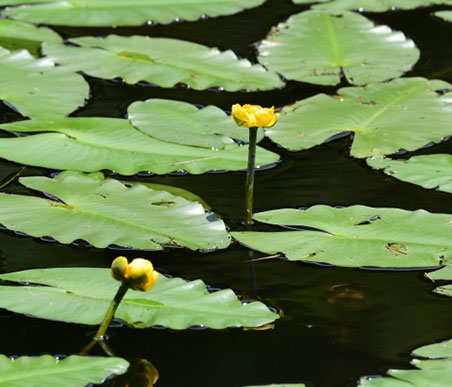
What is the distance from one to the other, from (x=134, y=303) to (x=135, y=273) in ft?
0.58

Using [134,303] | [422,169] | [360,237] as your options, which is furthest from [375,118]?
[134,303]

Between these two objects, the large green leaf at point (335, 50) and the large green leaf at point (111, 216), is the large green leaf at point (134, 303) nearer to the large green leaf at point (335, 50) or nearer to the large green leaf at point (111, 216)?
the large green leaf at point (111, 216)

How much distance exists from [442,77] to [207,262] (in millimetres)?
1110

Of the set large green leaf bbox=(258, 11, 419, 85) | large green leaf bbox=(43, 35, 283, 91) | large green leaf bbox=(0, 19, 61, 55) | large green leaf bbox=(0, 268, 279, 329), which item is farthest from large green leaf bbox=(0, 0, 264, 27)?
large green leaf bbox=(0, 268, 279, 329)

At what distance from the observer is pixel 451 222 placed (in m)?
1.43

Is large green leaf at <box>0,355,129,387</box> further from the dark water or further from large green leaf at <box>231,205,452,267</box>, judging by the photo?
large green leaf at <box>231,205,452,267</box>

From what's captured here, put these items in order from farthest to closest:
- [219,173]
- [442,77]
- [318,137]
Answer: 1. [442,77]
2. [318,137]
3. [219,173]

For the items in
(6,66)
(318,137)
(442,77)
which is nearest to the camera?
(318,137)

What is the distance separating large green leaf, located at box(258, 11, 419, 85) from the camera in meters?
2.14

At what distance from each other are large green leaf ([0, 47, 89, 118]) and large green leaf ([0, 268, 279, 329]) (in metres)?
0.71

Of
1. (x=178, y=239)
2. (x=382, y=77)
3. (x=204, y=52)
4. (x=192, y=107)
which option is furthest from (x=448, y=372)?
(x=204, y=52)

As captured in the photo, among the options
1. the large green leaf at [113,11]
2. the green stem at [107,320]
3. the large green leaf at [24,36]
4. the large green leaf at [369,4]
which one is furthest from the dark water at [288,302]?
the large green leaf at [369,4]

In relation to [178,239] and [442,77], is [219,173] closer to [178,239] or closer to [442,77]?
[178,239]

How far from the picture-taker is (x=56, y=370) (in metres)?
1.01
